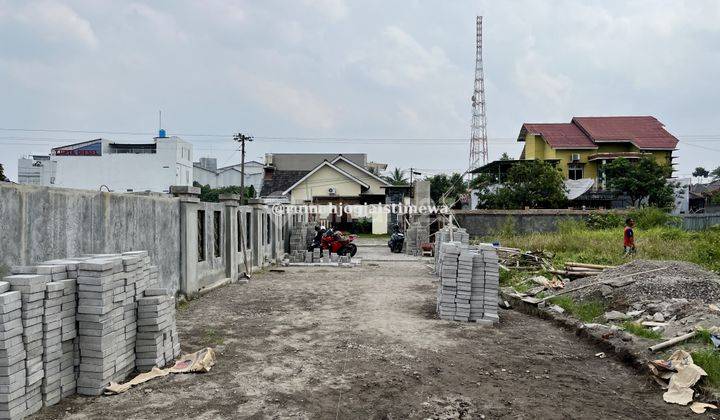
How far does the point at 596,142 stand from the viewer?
35.7m

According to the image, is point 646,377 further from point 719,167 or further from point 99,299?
point 719,167

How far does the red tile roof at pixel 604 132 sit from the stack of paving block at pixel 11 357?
35.4 m

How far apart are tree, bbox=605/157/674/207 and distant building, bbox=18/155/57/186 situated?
4136cm

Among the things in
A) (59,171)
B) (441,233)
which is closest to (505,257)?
(441,233)

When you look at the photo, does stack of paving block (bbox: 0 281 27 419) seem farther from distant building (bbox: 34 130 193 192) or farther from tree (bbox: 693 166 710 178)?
tree (bbox: 693 166 710 178)

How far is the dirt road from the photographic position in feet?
15.7

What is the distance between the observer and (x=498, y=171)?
30.9 m

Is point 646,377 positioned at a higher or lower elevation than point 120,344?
lower

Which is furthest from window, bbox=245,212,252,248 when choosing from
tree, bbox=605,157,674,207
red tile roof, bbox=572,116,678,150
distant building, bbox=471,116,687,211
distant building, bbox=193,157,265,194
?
distant building, bbox=193,157,265,194

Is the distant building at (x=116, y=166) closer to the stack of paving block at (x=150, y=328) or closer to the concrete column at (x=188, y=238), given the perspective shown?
the concrete column at (x=188, y=238)

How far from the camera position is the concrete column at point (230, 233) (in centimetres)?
1245

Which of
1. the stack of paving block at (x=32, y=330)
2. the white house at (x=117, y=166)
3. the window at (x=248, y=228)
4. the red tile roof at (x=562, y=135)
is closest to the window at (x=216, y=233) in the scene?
the window at (x=248, y=228)

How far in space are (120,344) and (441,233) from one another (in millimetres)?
11653

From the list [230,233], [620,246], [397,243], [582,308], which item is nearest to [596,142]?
[397,243]
